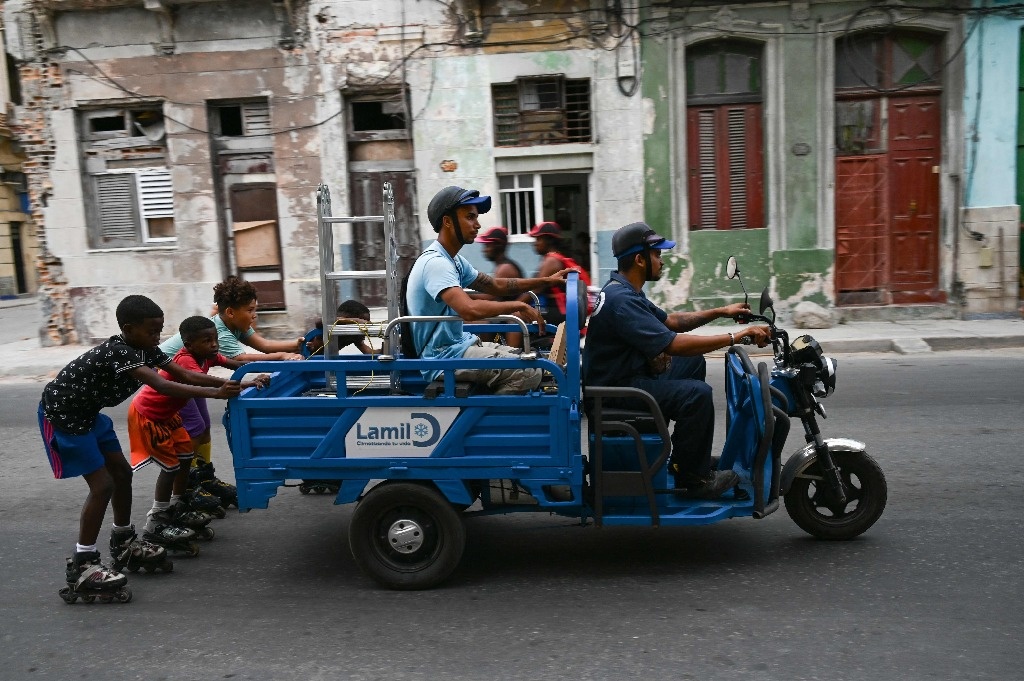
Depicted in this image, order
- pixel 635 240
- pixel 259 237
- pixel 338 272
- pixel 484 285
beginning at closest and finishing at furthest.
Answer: pixel 635 240 → pixel 338 272 → pixel 484 285 → pixel 259 237

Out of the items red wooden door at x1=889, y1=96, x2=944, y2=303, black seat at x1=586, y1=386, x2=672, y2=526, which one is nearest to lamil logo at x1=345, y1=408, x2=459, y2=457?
black seat at x1=586, y1=386, x2=672, y2=526

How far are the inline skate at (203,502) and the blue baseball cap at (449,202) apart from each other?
2.34m

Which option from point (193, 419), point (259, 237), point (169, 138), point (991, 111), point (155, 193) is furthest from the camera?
point (155, 193)

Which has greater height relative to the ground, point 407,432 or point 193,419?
point 407,432

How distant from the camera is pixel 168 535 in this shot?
4965 mm

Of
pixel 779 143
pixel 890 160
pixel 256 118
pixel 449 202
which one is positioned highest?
pixel 256 118

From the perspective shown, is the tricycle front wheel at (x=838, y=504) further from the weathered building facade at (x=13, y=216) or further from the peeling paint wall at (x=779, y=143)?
the weathered building facade at (x=13, y=216)

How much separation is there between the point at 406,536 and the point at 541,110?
995cm

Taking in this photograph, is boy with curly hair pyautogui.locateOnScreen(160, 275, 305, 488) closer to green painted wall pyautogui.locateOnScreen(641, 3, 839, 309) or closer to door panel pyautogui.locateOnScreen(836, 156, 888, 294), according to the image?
green painted wall pyautogui.locateOnScreen(641, 3, 839, 309)

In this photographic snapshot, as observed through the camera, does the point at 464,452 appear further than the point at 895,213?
No

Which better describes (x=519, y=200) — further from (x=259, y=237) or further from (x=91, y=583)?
(x=91, y=583)

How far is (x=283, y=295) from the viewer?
1389 cm

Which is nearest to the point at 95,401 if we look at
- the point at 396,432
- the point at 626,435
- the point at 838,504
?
the point at 396,432

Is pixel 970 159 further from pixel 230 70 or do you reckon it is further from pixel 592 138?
pixel 230 70
